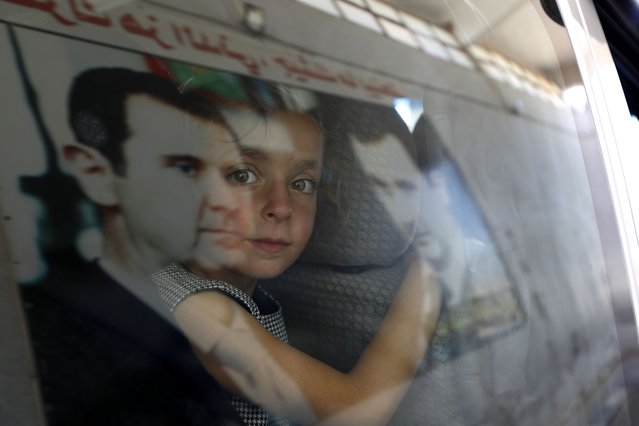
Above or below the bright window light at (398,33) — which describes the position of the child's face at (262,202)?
below

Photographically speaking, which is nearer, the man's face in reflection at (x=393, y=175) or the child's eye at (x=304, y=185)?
the child's eye at (x=304, y=185)

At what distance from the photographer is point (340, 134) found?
1079mm

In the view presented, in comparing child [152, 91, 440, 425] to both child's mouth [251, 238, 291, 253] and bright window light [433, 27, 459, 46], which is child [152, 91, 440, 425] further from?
bright window light [433, 27, 459, 46]

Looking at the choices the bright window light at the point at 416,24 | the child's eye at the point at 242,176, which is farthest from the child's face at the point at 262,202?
the bright window light at the point at 416,24

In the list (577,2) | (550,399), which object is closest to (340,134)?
(550,399)

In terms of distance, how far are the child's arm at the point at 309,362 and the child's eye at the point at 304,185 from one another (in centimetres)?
21

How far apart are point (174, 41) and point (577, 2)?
1415 mm

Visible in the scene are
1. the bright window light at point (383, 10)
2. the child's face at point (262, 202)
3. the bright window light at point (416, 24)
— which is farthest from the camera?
the bright window light at point (416, 24)

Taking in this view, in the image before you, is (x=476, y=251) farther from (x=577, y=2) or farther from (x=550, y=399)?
(x=577, y=2)

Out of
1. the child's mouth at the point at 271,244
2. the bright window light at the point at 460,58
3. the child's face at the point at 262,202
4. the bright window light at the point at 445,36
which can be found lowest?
Result: the child's mouth at the point at 271,244

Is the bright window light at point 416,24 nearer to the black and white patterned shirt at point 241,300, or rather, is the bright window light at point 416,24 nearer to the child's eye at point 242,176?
the child's eye at point 242,176

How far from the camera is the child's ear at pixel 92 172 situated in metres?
0.75

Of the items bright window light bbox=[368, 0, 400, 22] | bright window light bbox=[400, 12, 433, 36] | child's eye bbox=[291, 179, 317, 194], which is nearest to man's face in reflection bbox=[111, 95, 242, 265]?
child's eye bbox=[291, 179, 317, 194]

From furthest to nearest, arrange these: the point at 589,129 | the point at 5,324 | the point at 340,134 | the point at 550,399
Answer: the point at 589,129
the point at 550,399
the point at 340,134
the point at 5,324
